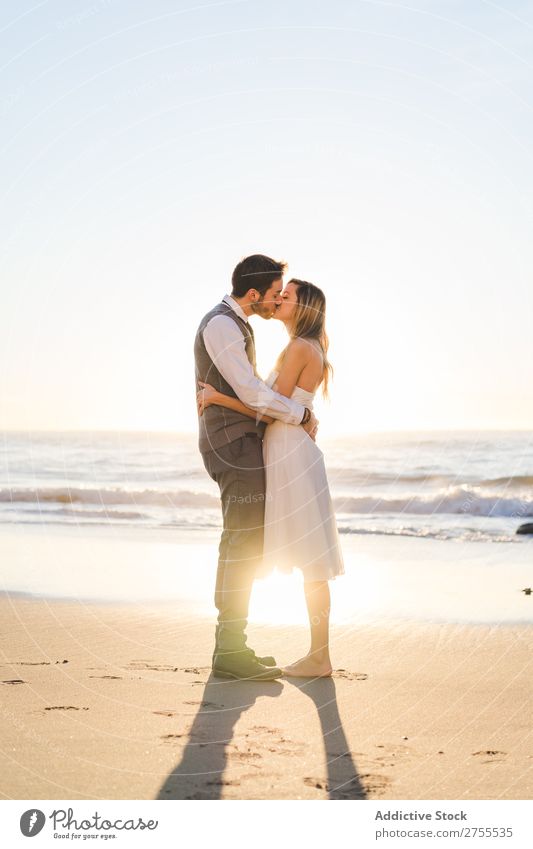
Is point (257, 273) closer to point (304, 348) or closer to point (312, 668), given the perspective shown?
point (304, 348)

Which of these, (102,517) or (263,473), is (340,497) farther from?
(263,473)

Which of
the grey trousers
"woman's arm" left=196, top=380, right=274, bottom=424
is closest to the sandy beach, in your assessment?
the grey trousers

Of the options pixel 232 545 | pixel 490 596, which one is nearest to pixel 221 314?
pixel 232 545

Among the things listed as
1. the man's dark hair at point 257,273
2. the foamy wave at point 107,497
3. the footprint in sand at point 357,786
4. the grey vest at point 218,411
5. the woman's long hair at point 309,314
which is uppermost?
the man's dark hair at point 257,273

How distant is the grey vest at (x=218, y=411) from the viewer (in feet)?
20.9

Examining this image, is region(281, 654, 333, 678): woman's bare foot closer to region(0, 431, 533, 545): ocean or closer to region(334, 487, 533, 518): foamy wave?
region(0, 431, 533, 545): ocean

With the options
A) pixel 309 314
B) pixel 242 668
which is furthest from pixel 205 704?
pixel 309 314

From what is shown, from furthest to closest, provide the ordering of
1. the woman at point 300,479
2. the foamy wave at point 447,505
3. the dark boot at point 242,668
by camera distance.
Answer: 1. the foamy wave at point 447,505
2. the woman at point 300,479
3. the dark boot at point 242,668

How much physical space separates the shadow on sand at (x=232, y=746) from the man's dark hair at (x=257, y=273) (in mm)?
2559

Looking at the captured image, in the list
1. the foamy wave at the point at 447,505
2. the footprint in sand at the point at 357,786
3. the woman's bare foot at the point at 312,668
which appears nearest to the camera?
the footprint in sand at the point at 357,786

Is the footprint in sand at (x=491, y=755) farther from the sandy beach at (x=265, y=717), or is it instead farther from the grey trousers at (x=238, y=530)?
the grey trousers at (x=238, y=530)

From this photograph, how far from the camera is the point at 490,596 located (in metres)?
9.34

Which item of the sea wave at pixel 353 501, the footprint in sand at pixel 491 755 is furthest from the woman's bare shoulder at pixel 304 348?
the sea wave at pixel 353 501

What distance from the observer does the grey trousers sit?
6305 millimetres
